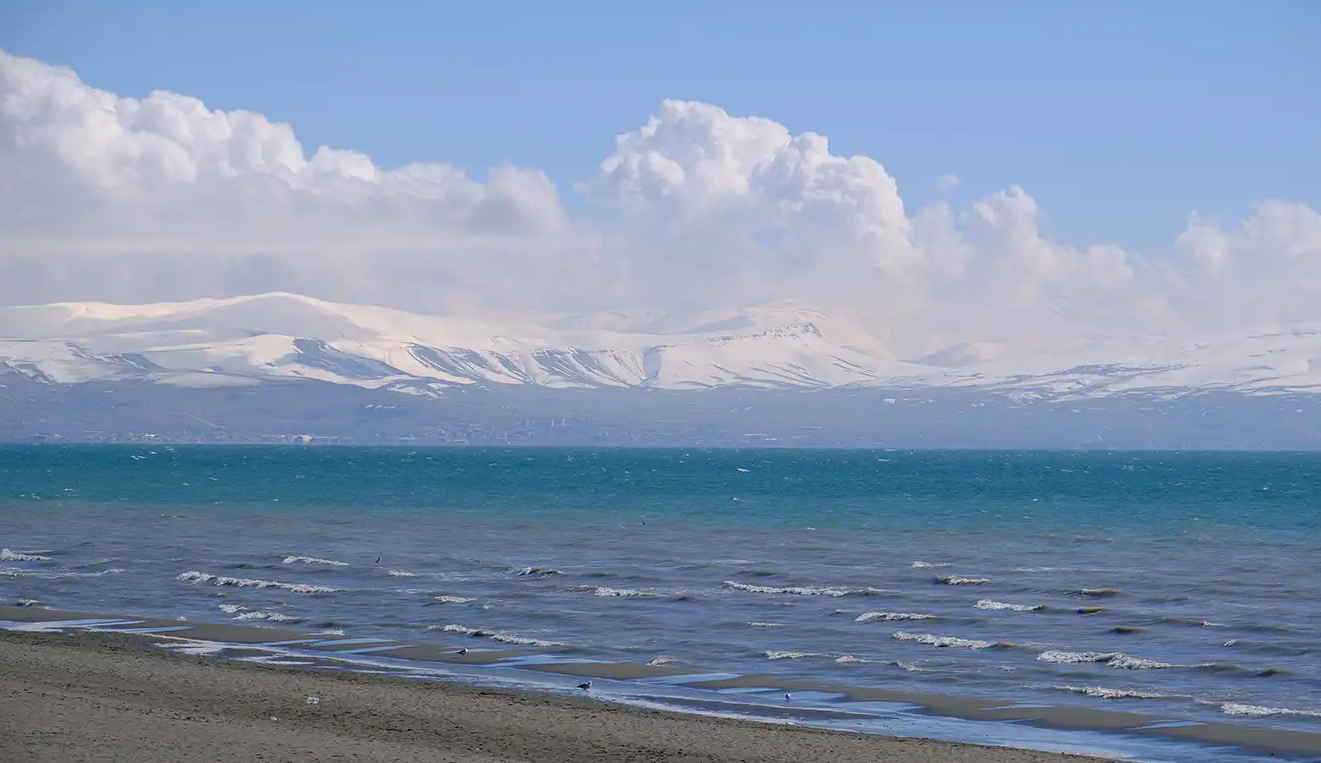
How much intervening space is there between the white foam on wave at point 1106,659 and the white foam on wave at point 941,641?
1.47 meters

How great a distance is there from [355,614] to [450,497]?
61917 millimetres

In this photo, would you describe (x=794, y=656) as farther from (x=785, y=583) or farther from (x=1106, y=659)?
(x=785, y=583)

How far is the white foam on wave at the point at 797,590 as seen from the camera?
40.1 m

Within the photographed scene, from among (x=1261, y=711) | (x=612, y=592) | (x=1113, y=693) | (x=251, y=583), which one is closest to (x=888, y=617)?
(x=612, y=592)

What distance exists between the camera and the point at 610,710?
923 inches

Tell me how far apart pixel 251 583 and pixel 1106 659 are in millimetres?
22770

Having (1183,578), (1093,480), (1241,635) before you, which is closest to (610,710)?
(1241,635)

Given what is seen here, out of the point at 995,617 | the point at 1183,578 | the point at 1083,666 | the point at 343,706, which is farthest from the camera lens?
the point at 1183,578

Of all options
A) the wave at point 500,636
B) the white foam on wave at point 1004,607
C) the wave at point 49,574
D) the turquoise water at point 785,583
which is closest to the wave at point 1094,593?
the turquoise water at point 785,583

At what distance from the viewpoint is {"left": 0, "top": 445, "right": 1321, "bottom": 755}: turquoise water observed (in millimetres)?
28859

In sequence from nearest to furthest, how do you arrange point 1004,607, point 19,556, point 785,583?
point 1004,607
point 785,583
point 19,556

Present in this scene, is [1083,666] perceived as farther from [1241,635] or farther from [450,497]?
[450,497]

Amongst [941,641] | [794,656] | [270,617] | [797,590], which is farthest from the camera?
[797,590]

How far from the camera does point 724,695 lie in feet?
84.3
